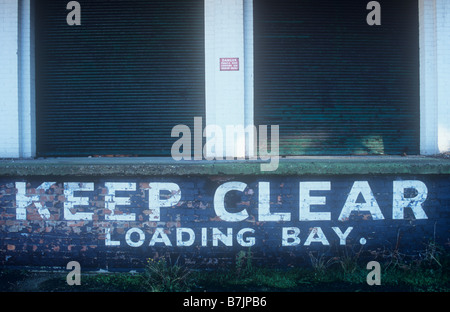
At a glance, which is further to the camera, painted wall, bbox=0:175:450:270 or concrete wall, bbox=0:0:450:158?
concrete wall, bbox=0:0:450:158

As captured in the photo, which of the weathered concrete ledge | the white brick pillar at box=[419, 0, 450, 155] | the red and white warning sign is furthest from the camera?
the white brick pillar at box=[419, 0, 450, 155]

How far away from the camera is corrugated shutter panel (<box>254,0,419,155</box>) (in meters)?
5.79

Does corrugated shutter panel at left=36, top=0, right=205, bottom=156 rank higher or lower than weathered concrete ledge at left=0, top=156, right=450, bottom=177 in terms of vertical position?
higher

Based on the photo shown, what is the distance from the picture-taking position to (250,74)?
18.6ft

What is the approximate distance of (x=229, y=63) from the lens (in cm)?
550

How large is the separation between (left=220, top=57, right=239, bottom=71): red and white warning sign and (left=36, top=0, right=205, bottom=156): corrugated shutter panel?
0.44 meters

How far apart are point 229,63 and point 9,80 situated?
3.86 m

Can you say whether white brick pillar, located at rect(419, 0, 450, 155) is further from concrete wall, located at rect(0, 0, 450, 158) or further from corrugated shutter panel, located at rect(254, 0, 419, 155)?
corrugated shutter panel, located at rect(254, 0, 419, 155)

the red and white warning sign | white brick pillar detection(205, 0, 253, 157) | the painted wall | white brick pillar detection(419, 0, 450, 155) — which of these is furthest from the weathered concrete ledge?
the red and white warning sign

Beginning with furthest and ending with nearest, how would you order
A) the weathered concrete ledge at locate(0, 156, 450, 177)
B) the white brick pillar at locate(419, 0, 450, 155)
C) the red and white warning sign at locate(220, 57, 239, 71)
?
the white brick pillar at locate(419, 0, 450, 155) → the red and white warning sign at locate(220, 57, 239, 71) → the weathered concrete ledge at locate(0, 156, 450, 177)

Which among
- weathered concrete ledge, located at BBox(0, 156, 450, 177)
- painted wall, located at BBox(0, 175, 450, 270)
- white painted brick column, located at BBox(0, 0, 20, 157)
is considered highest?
white painted brick column, located at BBox(0, 0, 20, 157)

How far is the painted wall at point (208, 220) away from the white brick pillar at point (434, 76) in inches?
69.8

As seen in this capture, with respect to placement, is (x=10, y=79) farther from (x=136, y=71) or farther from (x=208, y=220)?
(x=208, y=220)
